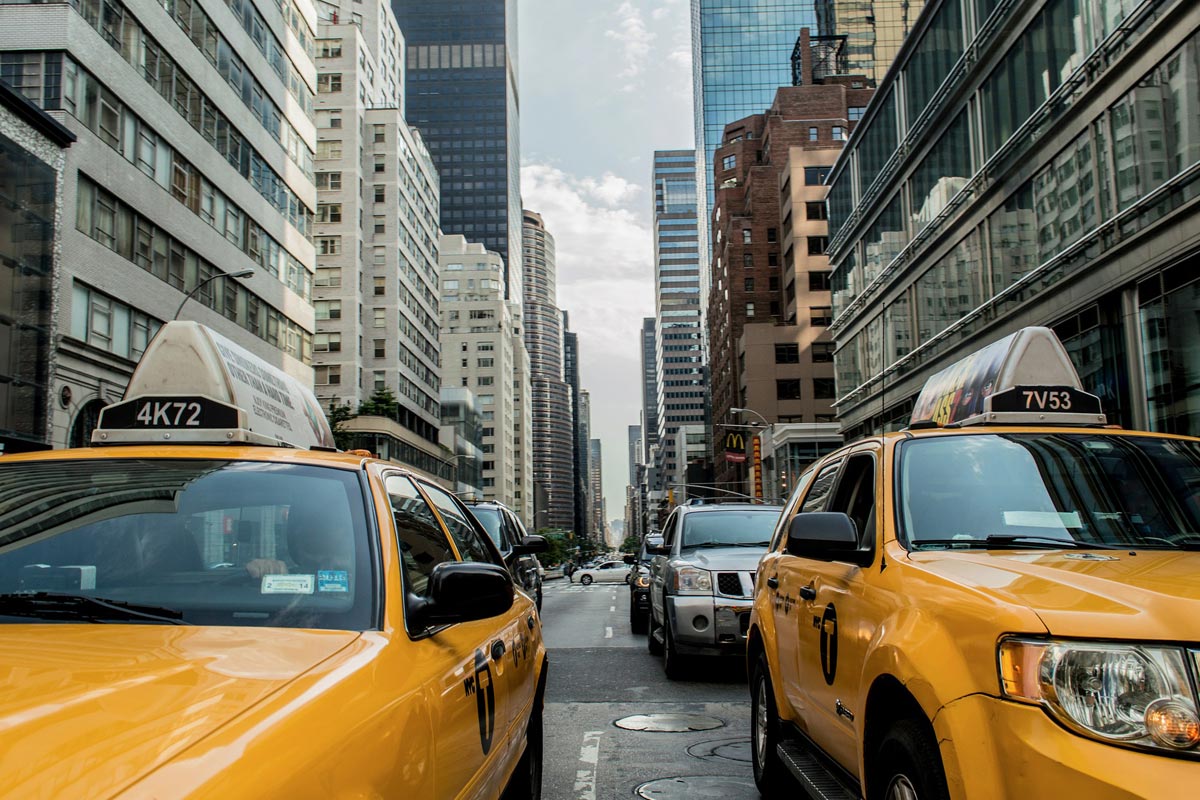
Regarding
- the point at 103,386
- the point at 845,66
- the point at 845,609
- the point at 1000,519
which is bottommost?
the point at 845,609

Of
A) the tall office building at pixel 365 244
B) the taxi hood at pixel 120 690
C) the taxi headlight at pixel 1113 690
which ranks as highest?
the tall office building at pixel 365 244

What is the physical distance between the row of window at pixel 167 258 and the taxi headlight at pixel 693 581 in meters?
24.5

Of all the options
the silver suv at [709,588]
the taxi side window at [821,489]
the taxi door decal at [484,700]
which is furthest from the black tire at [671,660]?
the taxi door decal at [484,700]

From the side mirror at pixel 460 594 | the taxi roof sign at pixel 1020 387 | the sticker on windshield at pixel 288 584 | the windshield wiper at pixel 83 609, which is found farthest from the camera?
the taxi roof sign at pixel 1020 387

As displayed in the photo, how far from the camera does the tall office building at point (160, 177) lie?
93.2ft

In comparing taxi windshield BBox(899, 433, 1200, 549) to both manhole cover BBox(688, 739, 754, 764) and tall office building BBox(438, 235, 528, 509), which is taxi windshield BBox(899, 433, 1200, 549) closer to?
manhole cover BBox(688, 739, 754, 764)

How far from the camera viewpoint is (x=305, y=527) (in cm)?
336

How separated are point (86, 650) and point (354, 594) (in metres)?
0.76

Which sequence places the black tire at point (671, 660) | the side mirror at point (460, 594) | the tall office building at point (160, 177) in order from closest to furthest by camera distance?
the side mirror at point (460, 594) → the black tire at point (671, 660) → the tall office building at point (160, 177)

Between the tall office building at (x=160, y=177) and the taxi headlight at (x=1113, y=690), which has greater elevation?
the tall office building at (x=160, y=177)

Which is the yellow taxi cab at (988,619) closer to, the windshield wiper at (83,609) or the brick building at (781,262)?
the windshield wiper at (83,609)

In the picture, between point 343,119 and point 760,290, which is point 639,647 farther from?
point 760,290

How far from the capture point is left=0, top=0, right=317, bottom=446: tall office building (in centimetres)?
2841

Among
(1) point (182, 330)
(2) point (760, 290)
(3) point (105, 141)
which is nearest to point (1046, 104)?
(1) point (182, 330)
